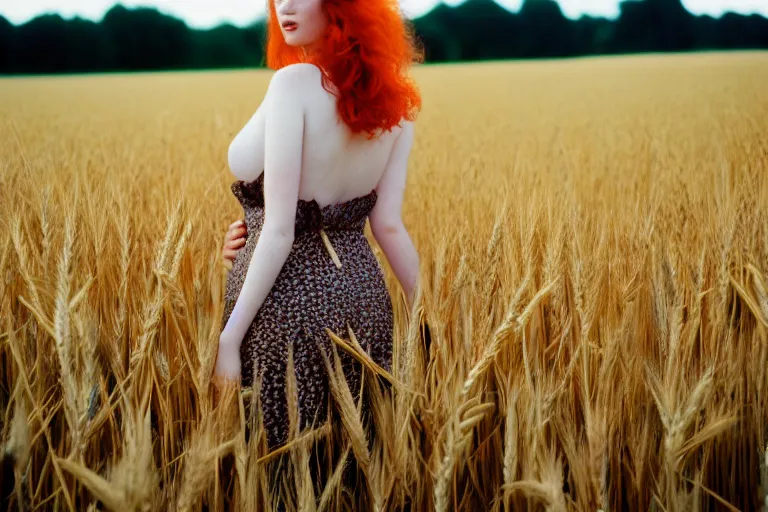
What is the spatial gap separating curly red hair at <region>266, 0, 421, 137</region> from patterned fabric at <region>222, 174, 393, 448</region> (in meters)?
0.16

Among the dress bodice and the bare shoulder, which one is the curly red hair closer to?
the bare shoulder

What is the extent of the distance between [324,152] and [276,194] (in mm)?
112

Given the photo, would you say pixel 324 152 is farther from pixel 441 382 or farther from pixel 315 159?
pixel 441 382

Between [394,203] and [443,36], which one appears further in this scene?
[443,36]

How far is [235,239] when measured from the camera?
1213 mm

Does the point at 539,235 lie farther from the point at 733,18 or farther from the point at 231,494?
the point at 733,18

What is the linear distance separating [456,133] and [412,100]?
341cm

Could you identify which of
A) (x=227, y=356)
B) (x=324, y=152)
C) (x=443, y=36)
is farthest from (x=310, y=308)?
(x=443, y=36)

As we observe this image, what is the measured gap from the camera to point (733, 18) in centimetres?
459

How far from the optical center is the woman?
1.02m

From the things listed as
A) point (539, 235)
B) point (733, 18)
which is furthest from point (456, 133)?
point (539, 235)

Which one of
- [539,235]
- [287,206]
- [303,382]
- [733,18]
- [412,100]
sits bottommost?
[303,382]

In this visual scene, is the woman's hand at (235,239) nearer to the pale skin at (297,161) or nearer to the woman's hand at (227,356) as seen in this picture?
the pale skin at (297,161)

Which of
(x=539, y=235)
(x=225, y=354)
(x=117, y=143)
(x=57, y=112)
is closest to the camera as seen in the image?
(x=225, y=354)
